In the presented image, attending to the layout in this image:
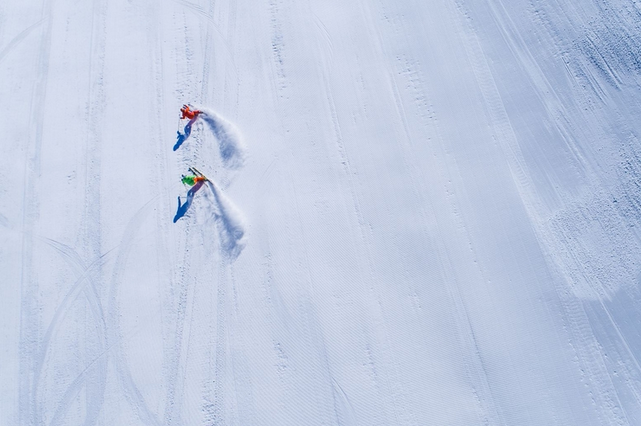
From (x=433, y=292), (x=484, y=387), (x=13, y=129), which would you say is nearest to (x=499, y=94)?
(x=433, y=292)

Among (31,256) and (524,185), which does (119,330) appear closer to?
(31,256)

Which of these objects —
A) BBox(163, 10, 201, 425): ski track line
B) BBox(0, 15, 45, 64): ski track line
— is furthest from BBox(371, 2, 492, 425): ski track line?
BBox(0, 15, 45, 64): ski track line

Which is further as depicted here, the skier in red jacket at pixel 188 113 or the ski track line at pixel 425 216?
the skier in red jacket at pixel 188 113

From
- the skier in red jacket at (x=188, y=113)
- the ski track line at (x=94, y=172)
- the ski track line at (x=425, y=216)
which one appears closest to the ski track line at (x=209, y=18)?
the skier in red jacket at (x=188, y=113)

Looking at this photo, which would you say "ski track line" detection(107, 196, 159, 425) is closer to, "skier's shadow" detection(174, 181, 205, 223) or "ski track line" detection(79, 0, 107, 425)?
"ski track line" detection(79, 0, 107, 425)

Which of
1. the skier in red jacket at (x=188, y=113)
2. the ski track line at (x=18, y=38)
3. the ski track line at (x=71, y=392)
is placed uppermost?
the ski track line at (x=18, y=38)

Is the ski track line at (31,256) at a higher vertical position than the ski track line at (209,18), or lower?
lower

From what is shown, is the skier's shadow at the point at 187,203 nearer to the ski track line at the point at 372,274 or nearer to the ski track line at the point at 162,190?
the ski track line at the point at 162,190
